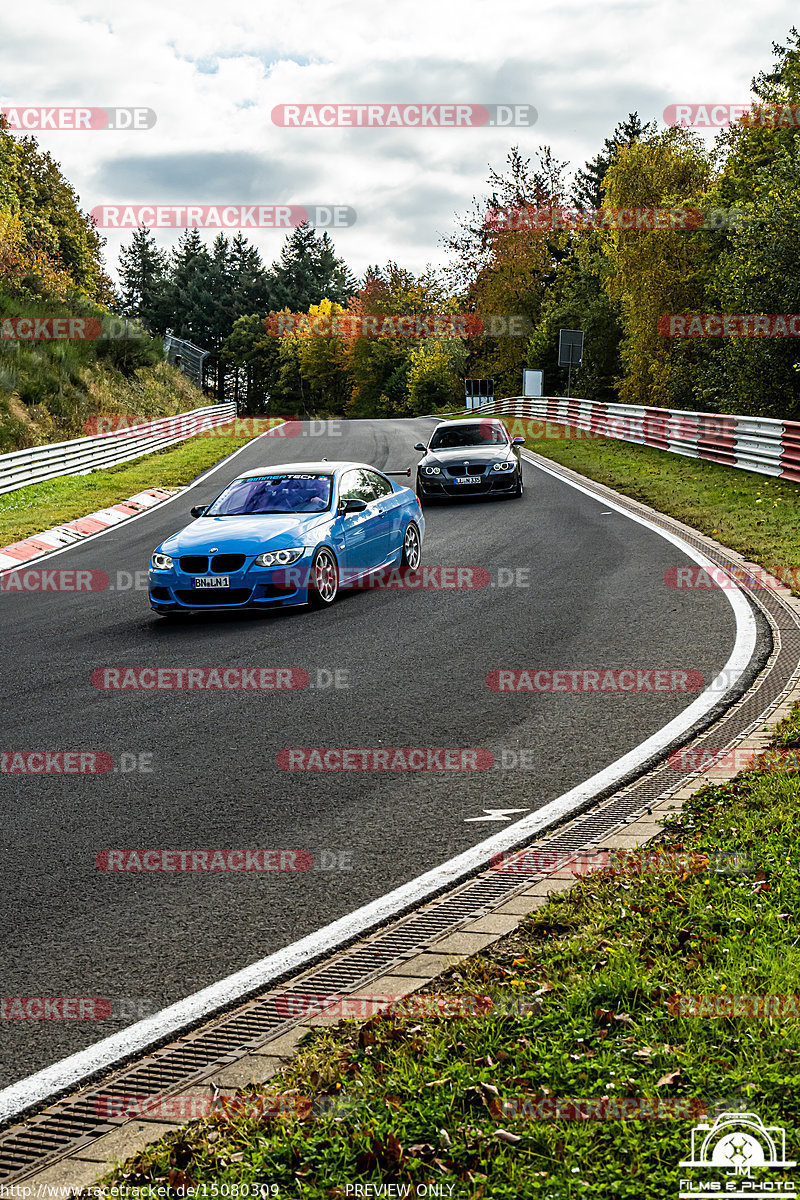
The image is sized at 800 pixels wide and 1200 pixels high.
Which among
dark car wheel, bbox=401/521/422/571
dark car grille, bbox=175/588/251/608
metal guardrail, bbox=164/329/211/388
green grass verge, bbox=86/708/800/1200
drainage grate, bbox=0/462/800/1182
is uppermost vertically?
metal guardrail, bbox=164/329/211/388

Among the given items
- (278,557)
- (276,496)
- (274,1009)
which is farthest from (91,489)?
(274,1009)

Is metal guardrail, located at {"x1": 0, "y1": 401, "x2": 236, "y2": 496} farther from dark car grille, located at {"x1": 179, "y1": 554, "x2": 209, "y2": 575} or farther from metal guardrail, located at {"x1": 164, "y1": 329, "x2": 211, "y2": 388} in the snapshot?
metal guardrail, located at {"x1": 164, "y1": 329, "x2": 211, "y2": 388}

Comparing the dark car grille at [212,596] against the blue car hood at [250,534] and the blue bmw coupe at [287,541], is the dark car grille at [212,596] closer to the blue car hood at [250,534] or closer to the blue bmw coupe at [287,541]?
the blue bmw coupe at [287,541]

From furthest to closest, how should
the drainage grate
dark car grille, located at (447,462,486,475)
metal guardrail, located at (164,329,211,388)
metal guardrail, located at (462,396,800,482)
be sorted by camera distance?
metal guardrail, located at (164,329,211,388) → dark car grille, located at (447,462,486,475) → metal guardrail, located at (462,396,800,482) → the drainage grate

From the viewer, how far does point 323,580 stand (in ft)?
39.2

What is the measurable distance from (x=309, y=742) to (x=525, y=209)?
72518 mm

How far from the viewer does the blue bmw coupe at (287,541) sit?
11391 mm

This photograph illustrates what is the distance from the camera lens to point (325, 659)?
9.48m

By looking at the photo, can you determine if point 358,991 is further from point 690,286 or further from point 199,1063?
point 690,286

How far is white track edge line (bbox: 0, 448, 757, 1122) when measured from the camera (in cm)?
363

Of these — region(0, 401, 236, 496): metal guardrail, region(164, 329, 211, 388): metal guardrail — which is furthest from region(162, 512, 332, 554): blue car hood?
region(164, 329, 211, 388): metal guardrail

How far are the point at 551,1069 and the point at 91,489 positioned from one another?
72.9 ft

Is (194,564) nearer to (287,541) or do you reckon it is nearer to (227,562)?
(227,562)

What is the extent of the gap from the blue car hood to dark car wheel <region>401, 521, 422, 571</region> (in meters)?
1.88
